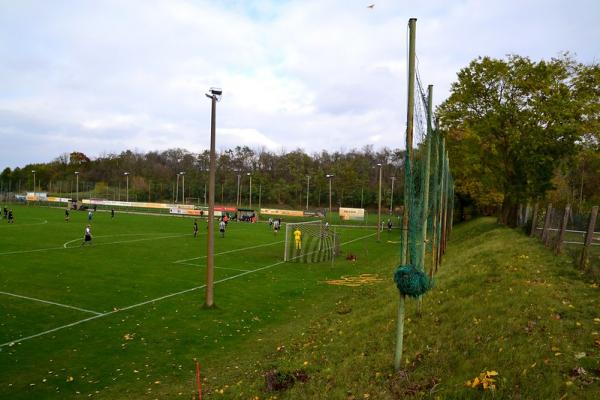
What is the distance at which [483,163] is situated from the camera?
28.9 m

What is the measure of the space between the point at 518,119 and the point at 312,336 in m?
21.0

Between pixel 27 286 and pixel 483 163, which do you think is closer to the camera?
pixel 27 286

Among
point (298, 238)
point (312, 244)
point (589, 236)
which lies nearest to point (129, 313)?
point (589, 236)

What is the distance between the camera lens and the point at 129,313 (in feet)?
45.7

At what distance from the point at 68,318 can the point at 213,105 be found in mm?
8026

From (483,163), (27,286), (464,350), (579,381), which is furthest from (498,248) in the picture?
(27,286)

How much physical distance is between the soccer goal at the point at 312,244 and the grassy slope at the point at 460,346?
14.8 metres

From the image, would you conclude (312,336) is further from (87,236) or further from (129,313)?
(87,236)

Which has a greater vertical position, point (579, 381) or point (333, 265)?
point (579, 381)

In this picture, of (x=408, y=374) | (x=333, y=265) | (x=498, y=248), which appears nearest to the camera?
(x=408, y=374)

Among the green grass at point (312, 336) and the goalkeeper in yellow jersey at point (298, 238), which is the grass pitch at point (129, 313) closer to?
the green grass at point (312, 336)

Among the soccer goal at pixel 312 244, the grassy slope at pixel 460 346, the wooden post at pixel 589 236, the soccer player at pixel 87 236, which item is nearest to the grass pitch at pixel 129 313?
the soccer player at pixel 87 236

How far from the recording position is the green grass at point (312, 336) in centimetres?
643

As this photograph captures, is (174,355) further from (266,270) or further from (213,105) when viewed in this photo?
(266,270)
